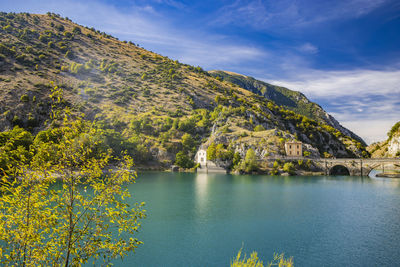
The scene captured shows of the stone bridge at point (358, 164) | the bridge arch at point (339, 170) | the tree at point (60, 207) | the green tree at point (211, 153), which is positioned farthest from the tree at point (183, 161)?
the tree at point (60, 207)

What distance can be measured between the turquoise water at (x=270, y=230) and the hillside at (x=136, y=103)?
6665 centimetres

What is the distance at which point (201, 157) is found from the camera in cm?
12150

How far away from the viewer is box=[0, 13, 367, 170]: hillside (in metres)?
120

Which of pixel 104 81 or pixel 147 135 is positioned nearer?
pixel 147 135

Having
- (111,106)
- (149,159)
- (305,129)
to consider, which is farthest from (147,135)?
(305,129)

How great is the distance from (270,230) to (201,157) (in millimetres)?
89951

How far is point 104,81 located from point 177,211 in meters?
145

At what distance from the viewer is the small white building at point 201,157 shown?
118438 millimetres

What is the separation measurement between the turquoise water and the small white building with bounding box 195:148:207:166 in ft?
212

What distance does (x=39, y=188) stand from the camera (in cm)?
951

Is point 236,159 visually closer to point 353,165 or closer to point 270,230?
point 353,165

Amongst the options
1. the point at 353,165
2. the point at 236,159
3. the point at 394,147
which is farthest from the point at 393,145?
the point at 236,159

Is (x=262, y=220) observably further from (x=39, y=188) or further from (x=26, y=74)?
(x=26, y=74)

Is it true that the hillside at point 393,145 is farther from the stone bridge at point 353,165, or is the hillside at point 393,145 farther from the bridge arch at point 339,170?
the bridge arch at point 339,170
